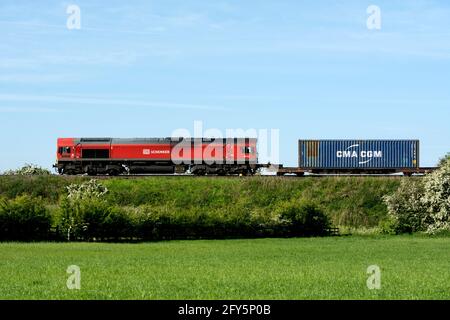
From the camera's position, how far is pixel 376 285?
21.8 metres

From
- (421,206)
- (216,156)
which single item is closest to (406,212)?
(421,206)

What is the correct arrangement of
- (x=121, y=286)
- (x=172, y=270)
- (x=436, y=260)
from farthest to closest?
(x=436, y=260), (x=172, y=270), (x=121, y=286)

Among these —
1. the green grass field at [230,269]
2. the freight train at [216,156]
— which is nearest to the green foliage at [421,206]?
the green grass field at [230,269]

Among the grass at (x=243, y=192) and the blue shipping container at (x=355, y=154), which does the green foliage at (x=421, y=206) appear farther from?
the blue shipping container at (x=355, y=154)

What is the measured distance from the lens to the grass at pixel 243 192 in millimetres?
58062

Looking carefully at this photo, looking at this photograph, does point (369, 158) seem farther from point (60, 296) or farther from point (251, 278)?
point (60, 296)

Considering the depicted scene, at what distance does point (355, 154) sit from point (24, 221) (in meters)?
29.4

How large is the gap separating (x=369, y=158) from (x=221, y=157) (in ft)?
40.1

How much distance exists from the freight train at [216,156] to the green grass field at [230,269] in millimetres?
17616

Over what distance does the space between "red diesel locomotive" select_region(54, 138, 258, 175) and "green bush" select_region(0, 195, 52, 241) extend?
18.8 metres

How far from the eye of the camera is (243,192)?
2365 inches
